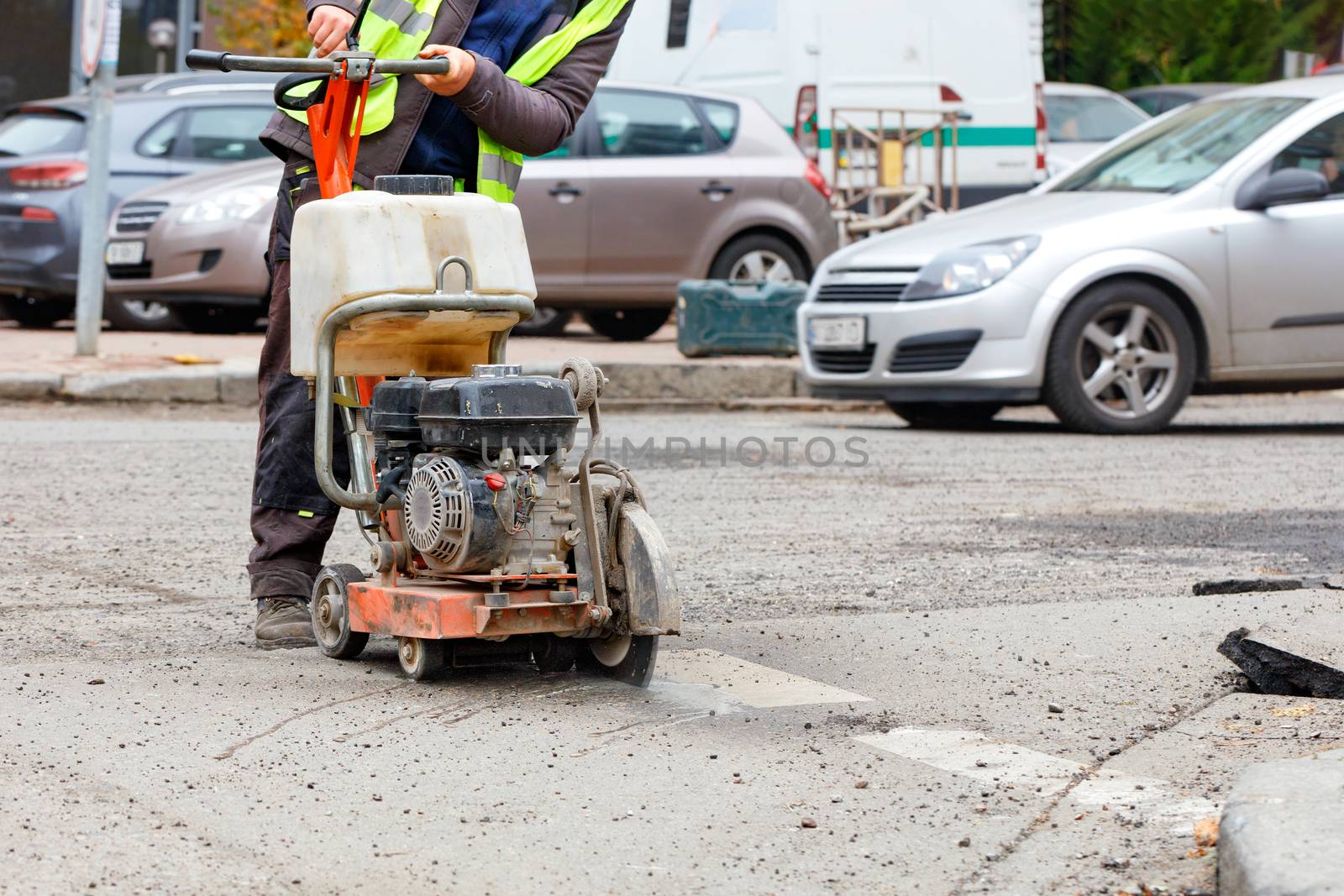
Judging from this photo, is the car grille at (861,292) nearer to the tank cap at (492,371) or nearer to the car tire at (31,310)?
the tank cap at (492,371)

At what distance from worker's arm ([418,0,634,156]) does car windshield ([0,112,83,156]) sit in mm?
9483

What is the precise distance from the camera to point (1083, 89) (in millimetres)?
20047

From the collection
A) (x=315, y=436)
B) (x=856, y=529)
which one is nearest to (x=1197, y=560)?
(x=856, y=529)

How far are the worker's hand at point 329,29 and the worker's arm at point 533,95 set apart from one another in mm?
244

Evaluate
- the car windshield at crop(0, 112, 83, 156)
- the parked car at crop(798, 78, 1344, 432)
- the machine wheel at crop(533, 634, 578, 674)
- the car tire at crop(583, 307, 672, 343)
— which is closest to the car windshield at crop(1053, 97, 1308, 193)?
the parked car at crop(798, 78, 1344, 432)

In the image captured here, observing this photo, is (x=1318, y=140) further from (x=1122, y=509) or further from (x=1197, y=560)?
(x=1197, y=560)

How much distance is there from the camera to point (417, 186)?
3852 millimetres

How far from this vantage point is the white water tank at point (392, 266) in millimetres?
3773

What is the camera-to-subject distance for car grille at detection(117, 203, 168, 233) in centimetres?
1233

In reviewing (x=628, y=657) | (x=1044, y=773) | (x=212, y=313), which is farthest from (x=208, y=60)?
(x=212, y=313)

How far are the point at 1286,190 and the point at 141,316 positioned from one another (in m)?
7.80

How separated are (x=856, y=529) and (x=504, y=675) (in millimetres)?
2345

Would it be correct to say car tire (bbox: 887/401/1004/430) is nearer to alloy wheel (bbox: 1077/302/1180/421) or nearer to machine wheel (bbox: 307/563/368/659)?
alloy wheel (bbox: 1077/302/1180/421)

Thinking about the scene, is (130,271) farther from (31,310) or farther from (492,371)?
(492,371)
